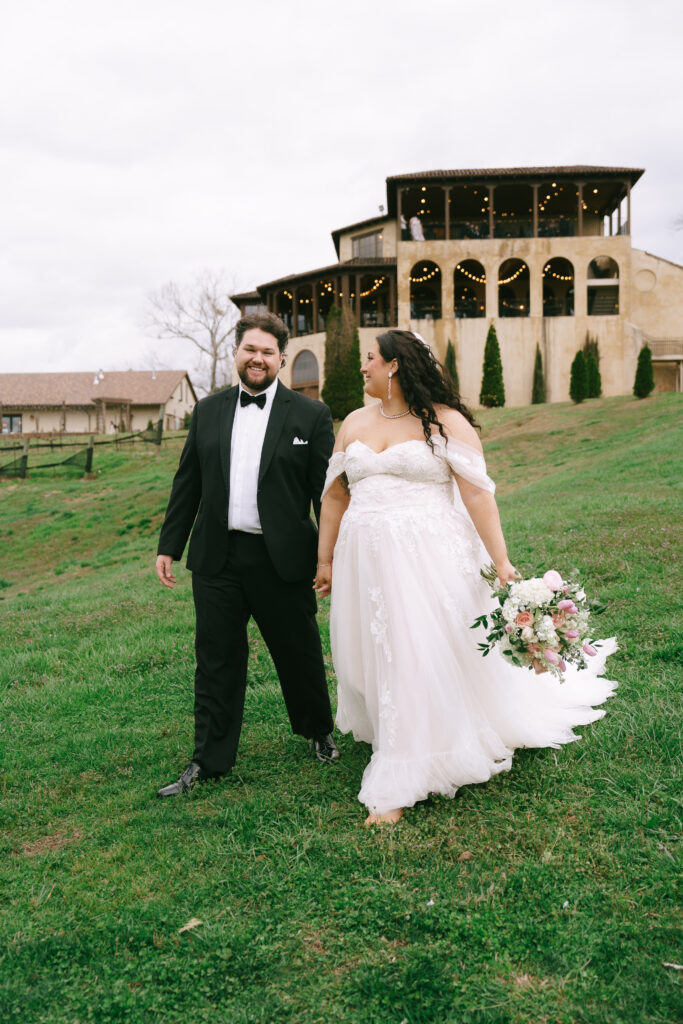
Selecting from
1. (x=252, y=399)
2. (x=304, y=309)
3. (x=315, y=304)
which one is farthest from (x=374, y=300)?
(x=252, y=399)

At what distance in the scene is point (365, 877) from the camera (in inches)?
122

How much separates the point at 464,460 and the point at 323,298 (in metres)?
41.0

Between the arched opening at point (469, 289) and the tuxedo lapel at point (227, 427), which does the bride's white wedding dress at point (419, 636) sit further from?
the arched opening at point (469, 289)

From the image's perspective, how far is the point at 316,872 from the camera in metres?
3.18

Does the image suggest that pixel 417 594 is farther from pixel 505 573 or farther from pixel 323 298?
pixel 323 298

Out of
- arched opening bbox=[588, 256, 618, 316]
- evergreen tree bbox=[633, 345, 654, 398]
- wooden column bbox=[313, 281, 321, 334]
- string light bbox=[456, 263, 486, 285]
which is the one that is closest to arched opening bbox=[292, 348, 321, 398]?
wooden column bbox=[313, 281, 321, 334]

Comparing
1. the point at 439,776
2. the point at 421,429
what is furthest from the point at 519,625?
the point at 421,429

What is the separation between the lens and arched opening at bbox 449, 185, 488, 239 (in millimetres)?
37531

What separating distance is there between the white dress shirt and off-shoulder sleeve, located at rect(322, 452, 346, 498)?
16.0 inches

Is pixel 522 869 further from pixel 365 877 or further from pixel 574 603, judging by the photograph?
pixel 574 603

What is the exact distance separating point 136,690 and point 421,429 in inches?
138

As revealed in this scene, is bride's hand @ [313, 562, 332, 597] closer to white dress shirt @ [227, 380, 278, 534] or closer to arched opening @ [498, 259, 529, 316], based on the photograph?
white dress shirt @ [227, 380, 278, 534]

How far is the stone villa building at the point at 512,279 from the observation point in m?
35.9

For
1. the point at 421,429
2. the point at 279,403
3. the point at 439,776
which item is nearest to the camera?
the point at 439,776
